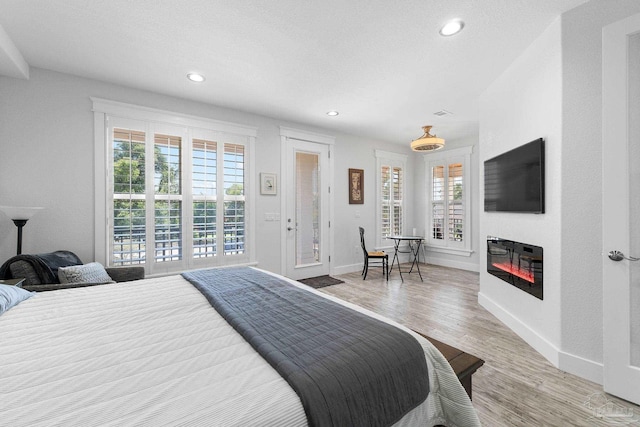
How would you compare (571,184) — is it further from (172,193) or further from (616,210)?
(172,193)

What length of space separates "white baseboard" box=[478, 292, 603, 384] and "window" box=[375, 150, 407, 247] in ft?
10.3

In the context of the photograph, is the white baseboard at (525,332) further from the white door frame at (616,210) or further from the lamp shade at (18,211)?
the lamp shade at (18,211)

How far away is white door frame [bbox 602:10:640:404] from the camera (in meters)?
1.71

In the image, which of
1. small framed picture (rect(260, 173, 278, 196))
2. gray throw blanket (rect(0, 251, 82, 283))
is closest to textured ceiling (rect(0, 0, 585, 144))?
small framed picture (rect(260, 173, 278, 196))

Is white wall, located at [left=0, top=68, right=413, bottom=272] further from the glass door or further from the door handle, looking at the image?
the door handle

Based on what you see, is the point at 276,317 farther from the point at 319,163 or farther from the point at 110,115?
the point at 319,163

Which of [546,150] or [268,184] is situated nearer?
[546,150]

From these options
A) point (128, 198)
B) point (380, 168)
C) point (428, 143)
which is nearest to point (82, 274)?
point (128, 198)

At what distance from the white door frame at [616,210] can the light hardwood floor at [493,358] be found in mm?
191

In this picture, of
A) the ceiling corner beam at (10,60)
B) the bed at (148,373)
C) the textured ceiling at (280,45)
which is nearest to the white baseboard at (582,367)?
the bed at (148,373)

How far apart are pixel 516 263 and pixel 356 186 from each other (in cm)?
314

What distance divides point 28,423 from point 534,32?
11.7ft

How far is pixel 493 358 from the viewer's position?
87.0 inches

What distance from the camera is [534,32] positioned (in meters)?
2.28
